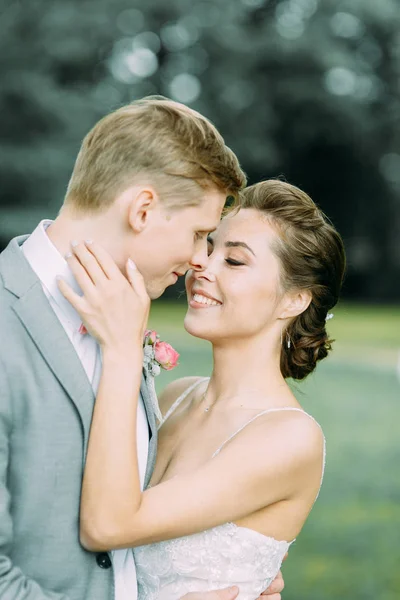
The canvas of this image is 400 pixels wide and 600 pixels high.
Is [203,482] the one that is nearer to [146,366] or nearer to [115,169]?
[146,366]

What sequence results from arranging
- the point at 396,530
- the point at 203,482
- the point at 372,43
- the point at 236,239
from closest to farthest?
the point at 203,482 < the point at 236,239 < the point at 396,530 < the point at 372,43

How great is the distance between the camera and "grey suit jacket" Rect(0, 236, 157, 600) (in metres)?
2.47

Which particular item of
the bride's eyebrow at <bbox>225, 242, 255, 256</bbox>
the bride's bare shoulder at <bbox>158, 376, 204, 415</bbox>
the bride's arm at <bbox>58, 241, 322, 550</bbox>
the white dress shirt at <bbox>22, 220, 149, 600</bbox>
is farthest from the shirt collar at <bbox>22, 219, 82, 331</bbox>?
the bride's bare shoulder at <bbox>158, 376, 204, 415</bbox>

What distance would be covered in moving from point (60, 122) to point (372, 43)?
1399 cm

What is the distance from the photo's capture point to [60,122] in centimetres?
2712

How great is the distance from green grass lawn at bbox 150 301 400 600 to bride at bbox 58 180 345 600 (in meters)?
0.52

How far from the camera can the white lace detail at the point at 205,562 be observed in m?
3.15

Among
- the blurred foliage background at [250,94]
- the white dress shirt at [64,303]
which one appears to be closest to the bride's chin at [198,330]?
the white dress shirt at [64,303]

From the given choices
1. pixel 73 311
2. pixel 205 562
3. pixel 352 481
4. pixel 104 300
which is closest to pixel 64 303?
pixel 73 311

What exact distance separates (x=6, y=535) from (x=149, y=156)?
48.3 inches

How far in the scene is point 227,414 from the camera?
3.47 m

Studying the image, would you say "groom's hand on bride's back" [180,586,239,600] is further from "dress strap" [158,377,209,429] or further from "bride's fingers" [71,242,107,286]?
"bride's fingers" [71,242,107,286]

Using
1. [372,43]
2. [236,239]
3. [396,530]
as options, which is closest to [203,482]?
[236,239]

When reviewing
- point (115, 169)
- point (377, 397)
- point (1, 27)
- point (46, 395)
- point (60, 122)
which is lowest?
point (377, 397)
